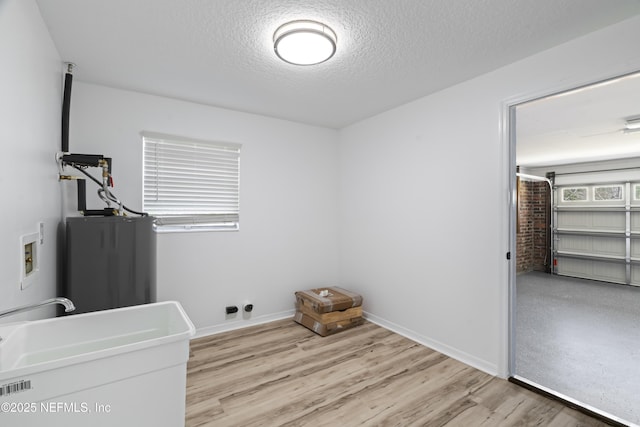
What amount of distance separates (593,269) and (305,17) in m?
7.68

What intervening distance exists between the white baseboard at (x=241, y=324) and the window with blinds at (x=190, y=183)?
1.05 m

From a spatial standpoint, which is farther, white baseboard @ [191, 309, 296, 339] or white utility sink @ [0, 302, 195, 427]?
white baseboard @ [191, 309, 296, 339]

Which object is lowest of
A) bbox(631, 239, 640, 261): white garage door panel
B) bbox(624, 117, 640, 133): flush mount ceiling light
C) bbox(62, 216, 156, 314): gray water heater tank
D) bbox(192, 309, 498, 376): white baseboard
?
bbox(192, 309, 498, 376): white baseboard

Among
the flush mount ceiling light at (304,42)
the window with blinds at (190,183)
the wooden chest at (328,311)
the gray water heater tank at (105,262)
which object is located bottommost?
the wooden chest at (328,311)

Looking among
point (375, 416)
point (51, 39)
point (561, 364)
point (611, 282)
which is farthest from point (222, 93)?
point (611, 282)

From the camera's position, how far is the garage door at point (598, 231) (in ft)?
18.5

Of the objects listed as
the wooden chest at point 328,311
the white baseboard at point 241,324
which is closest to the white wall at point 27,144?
the white baseboard at point 241,324

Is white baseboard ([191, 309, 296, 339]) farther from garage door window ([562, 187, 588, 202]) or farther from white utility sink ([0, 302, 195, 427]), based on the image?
garage door window ([562, 187, 588, 202])

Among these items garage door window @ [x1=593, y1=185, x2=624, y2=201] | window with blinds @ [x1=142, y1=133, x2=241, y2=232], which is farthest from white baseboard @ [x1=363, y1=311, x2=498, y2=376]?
garage door window @ [x1=593, y1=185, x2=624, y2=201]

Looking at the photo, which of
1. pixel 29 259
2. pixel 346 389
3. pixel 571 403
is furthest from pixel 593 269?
pixel 29 259

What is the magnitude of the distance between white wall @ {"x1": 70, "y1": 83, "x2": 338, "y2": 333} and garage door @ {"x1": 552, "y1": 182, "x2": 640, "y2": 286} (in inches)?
229

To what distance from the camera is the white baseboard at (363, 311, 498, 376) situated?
2385 mm

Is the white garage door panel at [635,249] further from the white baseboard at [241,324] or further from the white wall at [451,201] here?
the white baseboard at [241,324]

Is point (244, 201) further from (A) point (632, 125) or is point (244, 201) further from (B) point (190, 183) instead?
(A) point (632, 125)
